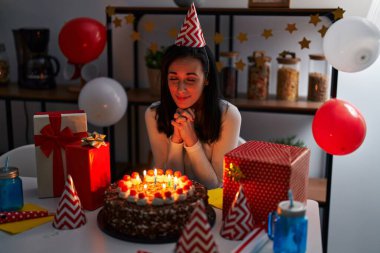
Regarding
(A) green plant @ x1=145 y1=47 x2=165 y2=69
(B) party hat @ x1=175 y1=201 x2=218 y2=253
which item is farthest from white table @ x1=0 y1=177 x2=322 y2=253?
(A) green plant @ x1=145 y1=47 x2=165 y2=69

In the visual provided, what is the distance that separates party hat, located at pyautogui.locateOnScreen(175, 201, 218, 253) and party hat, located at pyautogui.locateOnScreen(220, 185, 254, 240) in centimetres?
18

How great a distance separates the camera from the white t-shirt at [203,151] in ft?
5.85

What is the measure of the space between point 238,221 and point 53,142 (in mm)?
623

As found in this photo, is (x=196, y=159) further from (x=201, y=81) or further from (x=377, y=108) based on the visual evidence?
(x=377, y=108)

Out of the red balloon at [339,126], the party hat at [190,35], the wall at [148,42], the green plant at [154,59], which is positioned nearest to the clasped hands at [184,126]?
the party hat at [190,35]

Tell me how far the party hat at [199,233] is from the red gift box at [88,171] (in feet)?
1.40

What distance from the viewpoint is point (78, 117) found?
5.13 feet

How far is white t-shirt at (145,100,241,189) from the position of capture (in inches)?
70.2

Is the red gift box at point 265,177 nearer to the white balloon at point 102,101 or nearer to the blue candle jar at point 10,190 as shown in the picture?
the blue candle jar at point 10,190

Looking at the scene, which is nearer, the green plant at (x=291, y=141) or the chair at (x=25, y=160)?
the chair at (x=25, y=160)

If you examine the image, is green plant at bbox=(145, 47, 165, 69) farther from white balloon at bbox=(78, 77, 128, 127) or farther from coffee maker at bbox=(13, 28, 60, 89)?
coffee maker at bbox=(13, 28, 60, 89)

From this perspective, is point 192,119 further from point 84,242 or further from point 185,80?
point 84,242

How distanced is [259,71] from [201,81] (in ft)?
2.73

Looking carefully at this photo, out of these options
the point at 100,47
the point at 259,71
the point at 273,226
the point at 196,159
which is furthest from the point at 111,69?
the point at 273,226
